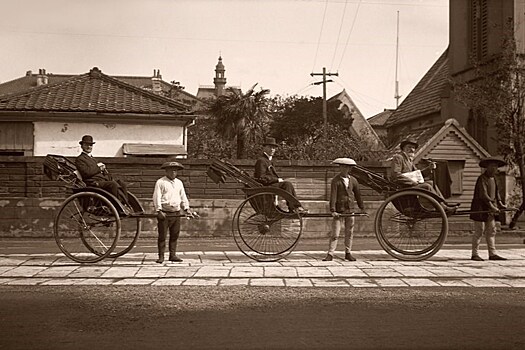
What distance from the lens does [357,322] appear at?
684cm

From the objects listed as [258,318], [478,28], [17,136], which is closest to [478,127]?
Result: [478,28]

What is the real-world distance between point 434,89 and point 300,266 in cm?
3904

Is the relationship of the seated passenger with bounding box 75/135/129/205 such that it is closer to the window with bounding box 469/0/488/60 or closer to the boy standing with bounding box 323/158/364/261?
the boy standing with bounding box 323/158/364/261

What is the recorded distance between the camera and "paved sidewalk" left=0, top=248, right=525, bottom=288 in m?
9.40

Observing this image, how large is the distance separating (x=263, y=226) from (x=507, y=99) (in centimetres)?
1758

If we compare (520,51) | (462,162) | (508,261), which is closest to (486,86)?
(462,162)

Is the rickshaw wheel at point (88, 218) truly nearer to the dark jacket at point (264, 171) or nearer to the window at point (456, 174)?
the dark jacket at point (264, 171)

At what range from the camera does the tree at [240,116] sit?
146ft

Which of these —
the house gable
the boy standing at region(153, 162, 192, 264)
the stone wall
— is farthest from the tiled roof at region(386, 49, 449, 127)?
the boy standing at region(153, 162, 192, 264)

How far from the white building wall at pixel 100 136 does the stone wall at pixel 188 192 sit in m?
7.77

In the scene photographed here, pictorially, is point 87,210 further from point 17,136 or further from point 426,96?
point 426,96

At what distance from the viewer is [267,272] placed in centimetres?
1032

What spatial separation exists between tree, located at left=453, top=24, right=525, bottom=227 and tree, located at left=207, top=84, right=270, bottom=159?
61.7 feet

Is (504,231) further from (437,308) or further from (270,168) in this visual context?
(437,308)
